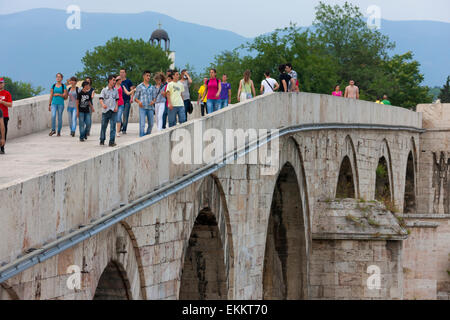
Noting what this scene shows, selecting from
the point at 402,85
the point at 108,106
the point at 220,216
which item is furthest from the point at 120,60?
the point at 220,216

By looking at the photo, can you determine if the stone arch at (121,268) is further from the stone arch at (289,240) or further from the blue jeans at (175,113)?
the stone arch at (289,240)

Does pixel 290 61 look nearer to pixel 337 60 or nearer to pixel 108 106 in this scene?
pixel 337 60

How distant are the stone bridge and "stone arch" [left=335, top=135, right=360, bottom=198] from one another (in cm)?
5

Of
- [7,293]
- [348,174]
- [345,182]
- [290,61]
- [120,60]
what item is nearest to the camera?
[7,293]

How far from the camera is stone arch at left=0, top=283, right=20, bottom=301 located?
20.0ft

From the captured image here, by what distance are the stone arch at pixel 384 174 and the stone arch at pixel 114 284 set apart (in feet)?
68.4

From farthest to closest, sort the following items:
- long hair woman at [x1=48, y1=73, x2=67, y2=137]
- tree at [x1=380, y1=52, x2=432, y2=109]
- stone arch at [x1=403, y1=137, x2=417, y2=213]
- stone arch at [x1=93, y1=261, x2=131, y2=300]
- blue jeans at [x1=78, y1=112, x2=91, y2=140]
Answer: tree at [x1=380, y1=52, x2=432, y2=109]
stone arch at [x1=403, y1=137, x2=417, y2=213]
long hair woman at [x1=48, y1=73, x2=67, y2=137]
blue jeans at [x1=78, y1=112, x2=91, y2=140]
stone arch at [x1=93, y1=261, x2=131, y2=300]

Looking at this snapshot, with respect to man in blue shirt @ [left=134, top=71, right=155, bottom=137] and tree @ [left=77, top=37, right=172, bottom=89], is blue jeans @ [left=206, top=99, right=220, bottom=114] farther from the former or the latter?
tree @ [left=77, top=37, right=172, bottom=89]

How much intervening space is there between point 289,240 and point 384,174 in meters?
13.3

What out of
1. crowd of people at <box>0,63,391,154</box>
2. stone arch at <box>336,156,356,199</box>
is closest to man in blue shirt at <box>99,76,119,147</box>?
crowd of people at <box>0,63,391,154</box>

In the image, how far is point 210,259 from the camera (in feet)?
41.0

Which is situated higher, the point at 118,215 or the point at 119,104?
the point at 119,104

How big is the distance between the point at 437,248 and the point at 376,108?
193 inches

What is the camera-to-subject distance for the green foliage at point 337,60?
5041 centimetres
